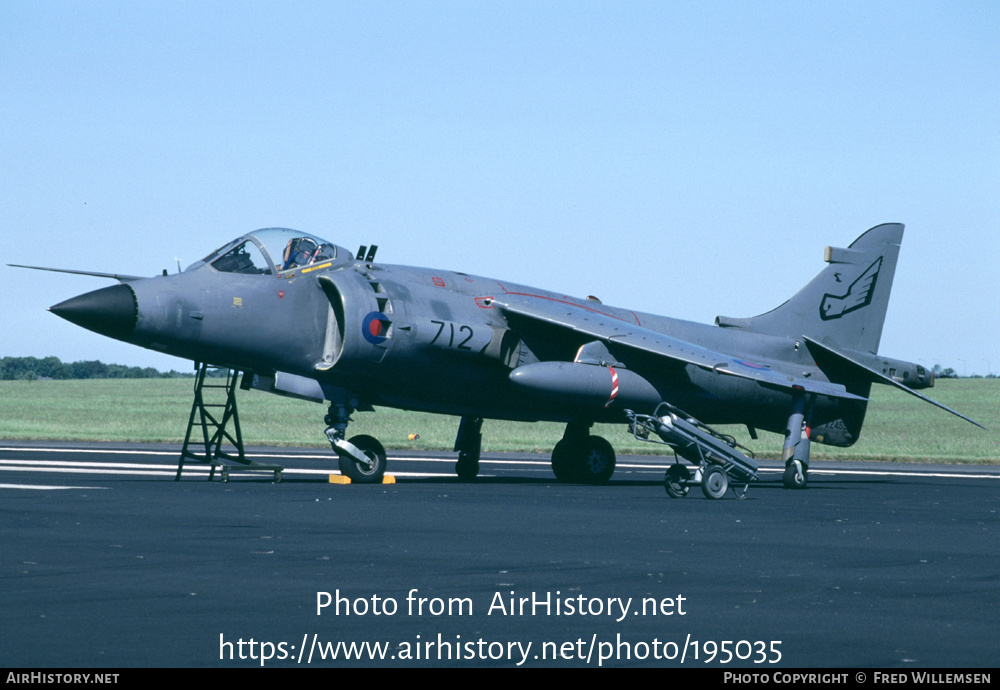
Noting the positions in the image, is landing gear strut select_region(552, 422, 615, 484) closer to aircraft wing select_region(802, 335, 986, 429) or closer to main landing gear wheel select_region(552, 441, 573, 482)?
main landing gear wheel select_region(552, 441, 573, 482)

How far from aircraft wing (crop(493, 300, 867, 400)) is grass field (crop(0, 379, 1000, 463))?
15079 mm

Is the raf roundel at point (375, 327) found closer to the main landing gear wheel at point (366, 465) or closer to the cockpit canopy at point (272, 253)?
the cockpit canopy at point (272, 253)

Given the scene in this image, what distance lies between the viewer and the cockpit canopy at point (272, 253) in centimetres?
2017

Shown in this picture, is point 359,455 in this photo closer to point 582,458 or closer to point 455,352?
point 455,352

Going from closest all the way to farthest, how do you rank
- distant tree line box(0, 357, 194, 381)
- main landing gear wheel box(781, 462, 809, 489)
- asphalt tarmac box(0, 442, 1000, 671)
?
asphalt tarmac box(0, 442, 1000, 671), main landing gear wheel box(781, 462, 809, 489), distant tree line box(0, 357, 194, 381)

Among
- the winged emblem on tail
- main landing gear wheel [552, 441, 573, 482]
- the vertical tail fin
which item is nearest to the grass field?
the vertical tail fin

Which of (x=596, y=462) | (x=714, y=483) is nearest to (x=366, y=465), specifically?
(x=596, y=462)

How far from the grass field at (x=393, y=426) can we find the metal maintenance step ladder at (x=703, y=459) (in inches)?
664

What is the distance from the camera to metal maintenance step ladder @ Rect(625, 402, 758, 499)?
19.5 m

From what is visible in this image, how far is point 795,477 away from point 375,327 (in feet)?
26.5

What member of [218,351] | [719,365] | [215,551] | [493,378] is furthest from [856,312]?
[215,551]

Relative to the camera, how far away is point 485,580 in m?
9.55
